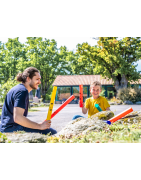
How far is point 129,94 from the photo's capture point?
69.3 ft

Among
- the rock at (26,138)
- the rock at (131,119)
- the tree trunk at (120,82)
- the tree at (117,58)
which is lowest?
the rock at (26,138)

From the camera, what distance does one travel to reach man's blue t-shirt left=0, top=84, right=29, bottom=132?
2.54 m

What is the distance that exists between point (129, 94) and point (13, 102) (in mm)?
19850

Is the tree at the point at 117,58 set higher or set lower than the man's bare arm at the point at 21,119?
higher

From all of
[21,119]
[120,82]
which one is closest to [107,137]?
[21,119]

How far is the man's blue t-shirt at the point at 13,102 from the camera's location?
2.54 metres

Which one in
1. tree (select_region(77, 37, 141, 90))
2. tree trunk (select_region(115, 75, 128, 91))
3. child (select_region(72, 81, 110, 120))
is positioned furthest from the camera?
tree trunk (select_region(115, 75, 128, 91))

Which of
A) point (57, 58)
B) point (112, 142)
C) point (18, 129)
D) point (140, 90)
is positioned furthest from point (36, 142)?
point (140, 90)

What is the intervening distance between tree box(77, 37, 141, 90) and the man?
1616 centimetres

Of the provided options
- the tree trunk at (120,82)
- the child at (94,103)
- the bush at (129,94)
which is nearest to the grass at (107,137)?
the child at (94,103)

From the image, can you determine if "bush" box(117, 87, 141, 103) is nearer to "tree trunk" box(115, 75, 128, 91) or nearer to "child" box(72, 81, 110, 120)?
"tree trunk" box(115, 75, 128, 91)

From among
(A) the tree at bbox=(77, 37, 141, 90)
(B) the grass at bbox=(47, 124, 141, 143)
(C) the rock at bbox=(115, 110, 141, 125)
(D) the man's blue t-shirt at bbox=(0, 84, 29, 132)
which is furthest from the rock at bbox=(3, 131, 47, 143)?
(A) the tree at bbox=(77, 37, 141, 90)

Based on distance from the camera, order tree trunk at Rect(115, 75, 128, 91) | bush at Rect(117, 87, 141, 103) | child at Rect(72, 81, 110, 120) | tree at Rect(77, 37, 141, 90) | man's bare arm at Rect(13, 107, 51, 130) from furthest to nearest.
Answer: tree trunk at Rect(115, 75, 128, 91) → bush at Rect(117, 87, 141, 103) → tree at Rect(77, 37, 141, 90) → child at Rect(72, 81, 110, 120) → man's bare arm at Rect(13, 107, 51, 130)

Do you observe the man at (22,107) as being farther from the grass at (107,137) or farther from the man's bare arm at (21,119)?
the grass at (107,137)
